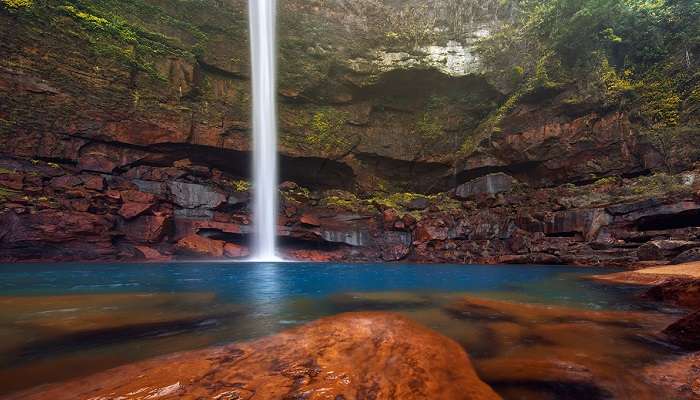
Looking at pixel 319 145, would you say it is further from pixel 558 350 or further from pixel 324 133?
pixel 558 350

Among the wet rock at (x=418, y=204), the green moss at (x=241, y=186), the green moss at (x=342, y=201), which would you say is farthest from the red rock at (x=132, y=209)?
the wet rock at (x=418, y=204)

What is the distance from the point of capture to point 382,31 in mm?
32469

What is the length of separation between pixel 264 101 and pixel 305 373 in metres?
29.8

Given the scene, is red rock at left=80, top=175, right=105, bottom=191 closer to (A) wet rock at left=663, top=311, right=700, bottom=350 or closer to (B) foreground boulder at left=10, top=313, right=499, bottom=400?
(B) foreground boulder at left=10, top=313, right=499, bottom=400

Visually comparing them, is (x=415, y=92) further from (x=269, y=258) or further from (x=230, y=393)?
(x=230, y=393)

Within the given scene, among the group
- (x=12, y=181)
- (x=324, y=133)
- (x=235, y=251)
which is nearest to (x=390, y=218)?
(x=324, y=133)

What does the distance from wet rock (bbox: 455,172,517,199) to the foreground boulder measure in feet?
89.9

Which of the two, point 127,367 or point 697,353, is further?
point 697,353

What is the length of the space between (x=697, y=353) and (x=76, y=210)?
89.1ft

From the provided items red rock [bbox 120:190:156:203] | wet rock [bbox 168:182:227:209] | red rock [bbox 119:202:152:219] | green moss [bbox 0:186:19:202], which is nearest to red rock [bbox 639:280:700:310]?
wet rock [bbox 168:182:227:209]

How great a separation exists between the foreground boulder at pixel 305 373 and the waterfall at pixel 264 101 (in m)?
24.7

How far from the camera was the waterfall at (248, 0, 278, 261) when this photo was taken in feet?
94.0

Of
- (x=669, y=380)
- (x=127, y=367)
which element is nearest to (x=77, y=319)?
(x=127, y=367)

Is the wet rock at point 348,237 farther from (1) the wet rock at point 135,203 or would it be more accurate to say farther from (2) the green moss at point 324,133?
(1) the wet rock at point 135,203
